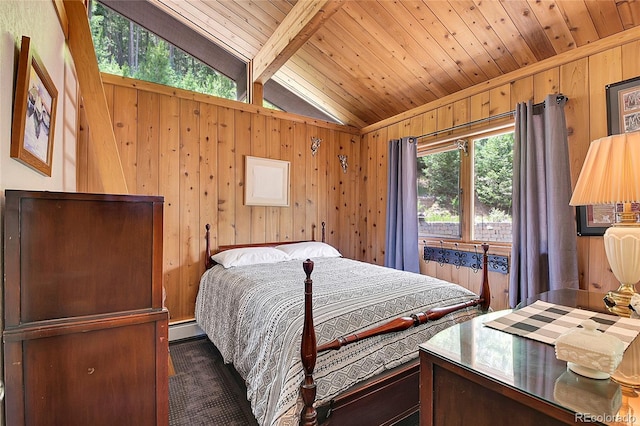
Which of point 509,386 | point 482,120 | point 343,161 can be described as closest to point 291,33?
point 343,161

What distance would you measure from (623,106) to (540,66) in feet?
2.28

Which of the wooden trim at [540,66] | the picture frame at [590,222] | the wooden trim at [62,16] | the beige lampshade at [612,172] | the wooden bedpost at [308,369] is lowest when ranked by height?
the wooden bedpost at [308,369]

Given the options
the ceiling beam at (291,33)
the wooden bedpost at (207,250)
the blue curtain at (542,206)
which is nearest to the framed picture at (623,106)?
the blue curtain at (542,206)

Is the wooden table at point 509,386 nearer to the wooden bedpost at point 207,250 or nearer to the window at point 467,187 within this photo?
the window at point 467,187

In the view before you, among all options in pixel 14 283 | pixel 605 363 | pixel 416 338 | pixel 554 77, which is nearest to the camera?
pixel 605 363

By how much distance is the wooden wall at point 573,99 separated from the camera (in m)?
2.17

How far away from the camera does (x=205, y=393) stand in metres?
2.06

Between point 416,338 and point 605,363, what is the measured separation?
3.53 ft

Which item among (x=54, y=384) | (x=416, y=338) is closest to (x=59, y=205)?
(x=54, y=384)

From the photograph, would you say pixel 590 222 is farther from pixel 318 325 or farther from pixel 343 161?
pixel 343 161

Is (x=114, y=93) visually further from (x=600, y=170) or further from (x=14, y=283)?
(x=600, y=170)

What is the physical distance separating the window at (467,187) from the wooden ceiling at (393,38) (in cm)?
63

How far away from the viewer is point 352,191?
4.38 metres

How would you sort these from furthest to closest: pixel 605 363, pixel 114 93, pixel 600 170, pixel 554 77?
pixel 114 93, pixel 554 77, pixel 600 170, pixel 605 363
